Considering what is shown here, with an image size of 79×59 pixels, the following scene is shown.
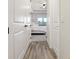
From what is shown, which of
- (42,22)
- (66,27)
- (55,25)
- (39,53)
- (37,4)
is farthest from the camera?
(42,22)

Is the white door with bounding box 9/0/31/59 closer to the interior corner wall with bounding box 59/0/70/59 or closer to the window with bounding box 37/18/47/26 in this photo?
the interior corner wall with bounding box 59/0/70/59

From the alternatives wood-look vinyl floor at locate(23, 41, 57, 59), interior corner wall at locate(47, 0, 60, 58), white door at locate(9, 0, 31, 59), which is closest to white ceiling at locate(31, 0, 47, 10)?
interior corner wall at locate(47, 0, 60, 58)

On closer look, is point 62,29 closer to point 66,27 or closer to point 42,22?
point 66,27

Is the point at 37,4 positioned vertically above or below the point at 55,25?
above

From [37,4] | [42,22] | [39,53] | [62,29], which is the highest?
[37,4]

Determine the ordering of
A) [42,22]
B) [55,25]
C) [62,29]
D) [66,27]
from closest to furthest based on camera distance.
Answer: [66,27] → [62,29] → [55,25] → [42,22]

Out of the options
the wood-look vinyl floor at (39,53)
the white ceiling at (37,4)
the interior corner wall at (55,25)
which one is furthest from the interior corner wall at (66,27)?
the white ceiling at (37,4)

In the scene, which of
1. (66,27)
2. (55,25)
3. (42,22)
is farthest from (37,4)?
(66,27)

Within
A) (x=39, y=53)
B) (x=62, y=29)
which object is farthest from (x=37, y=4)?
(x=62, y=29)

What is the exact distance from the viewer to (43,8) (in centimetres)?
885

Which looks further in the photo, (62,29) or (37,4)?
(37,4)

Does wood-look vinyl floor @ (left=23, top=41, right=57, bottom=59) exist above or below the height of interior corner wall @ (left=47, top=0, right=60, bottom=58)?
below
